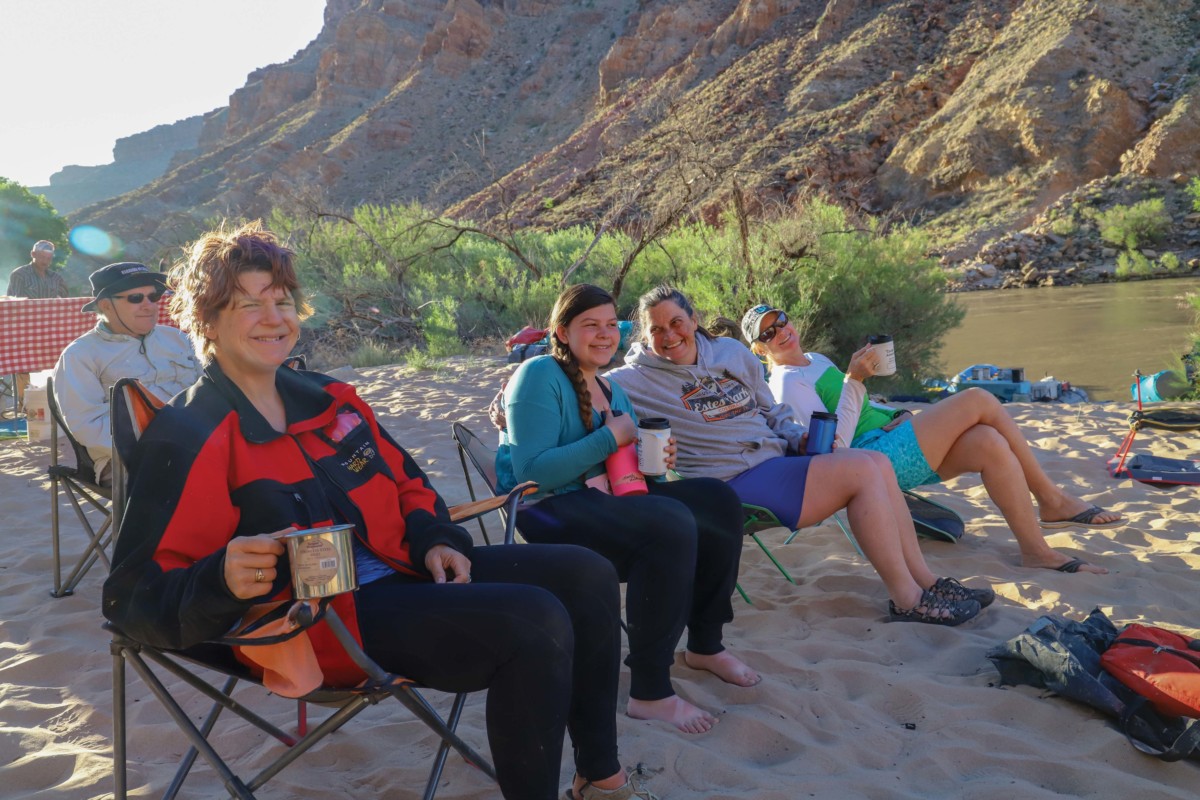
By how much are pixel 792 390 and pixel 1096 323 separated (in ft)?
40.5

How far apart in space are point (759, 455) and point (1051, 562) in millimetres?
1214

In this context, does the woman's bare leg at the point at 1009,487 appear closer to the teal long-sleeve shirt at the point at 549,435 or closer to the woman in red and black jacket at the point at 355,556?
the teal long-sleeve shirt at the point at 549,435

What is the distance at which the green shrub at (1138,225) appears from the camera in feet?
72.3

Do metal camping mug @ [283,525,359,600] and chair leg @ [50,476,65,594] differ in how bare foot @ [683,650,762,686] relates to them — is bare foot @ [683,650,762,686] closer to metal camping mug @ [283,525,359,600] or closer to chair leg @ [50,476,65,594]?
metal camping mug @ [283,525,359,600]

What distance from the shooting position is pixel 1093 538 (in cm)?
360

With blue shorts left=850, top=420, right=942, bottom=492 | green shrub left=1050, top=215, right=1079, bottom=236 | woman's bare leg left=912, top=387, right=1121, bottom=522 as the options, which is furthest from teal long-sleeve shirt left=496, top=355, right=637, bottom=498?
green shrub left=1050, top=215, right=1079, bottom=236

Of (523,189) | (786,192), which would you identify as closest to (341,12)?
(523,189)

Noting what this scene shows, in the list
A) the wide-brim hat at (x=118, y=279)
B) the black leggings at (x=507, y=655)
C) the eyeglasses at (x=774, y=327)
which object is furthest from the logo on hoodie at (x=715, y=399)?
the wide-brim hat at (x=118, y=279)

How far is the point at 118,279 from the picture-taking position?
134 inches

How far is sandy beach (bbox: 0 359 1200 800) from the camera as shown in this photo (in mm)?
2061

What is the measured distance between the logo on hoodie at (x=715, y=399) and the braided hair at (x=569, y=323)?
510mm

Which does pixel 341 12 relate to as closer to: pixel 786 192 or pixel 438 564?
pixel 786 192

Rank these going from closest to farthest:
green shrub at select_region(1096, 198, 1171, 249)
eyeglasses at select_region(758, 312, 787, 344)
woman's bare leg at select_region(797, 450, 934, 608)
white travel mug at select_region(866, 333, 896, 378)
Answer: woman's bare leg at select_region(797, 450, 934, 608), white travel mug at select_region(866, 333, 896, 378), eyeglasses at select_region(758, 312, 787, 344), green shrub at select_region(1096, 198, 1171, 249)

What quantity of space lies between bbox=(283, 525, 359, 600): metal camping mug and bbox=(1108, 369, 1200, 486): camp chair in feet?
13.3
